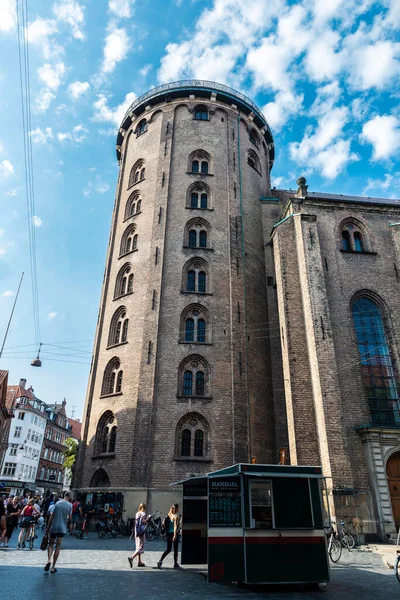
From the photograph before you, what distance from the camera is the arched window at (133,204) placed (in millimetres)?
28131

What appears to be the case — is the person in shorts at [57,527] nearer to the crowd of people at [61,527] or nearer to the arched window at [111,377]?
the crowd of people at [61,527]

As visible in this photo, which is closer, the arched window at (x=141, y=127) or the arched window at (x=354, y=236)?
the arched window at (x=354, y=236)

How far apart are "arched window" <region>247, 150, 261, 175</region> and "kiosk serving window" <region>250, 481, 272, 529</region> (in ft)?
86.6

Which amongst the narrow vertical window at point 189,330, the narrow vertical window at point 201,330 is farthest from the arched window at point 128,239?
the narrow vertical window at point 201,330

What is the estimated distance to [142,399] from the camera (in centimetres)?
2059

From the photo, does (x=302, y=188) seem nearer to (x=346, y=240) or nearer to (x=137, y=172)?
(x=346, y=240)

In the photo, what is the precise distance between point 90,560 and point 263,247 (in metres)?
21.1

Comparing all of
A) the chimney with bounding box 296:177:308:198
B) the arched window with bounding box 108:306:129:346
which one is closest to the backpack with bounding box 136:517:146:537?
the arched window with bounding box 108:306:129:346

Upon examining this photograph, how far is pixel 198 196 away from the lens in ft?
89.4

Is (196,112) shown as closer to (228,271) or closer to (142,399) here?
(228,271)

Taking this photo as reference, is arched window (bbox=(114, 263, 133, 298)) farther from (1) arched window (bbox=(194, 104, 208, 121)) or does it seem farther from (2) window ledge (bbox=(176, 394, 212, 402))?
(1) arched window (bbox=(194, 104, 208, 121))

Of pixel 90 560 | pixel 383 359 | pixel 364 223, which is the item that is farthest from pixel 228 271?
pixel 90 560

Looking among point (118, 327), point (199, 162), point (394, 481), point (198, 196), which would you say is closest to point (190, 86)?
point (199, 162)

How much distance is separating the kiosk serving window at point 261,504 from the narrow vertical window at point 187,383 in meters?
12.8
